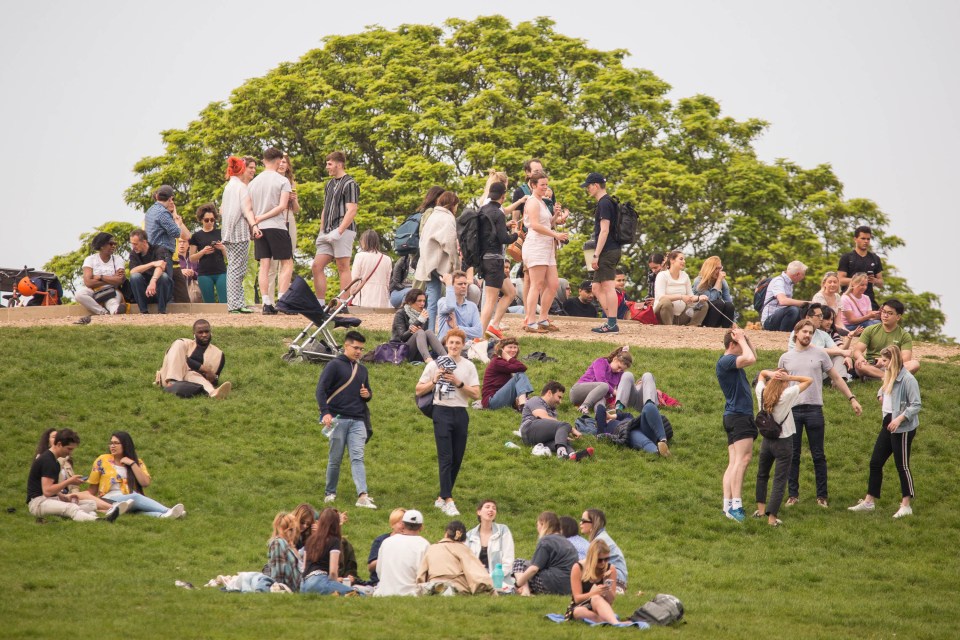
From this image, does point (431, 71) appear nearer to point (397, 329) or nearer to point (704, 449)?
point (397, 329)

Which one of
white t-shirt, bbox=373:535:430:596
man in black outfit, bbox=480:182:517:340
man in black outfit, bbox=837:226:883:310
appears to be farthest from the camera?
man in black outfit, bbox=837:226:883:310

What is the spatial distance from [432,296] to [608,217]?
3.04m

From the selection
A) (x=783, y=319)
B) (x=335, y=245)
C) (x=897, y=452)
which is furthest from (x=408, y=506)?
(x=783, y=319)

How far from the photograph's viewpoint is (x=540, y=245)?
20.5 meters

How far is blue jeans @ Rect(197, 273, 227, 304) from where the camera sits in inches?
925

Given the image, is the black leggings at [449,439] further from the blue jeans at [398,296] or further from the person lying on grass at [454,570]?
the blue jeans at [398,296]

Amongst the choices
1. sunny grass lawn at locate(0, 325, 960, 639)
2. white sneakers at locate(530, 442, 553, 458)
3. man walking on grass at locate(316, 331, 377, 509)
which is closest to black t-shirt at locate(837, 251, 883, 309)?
sunny grass lawn at locate(0, 325, 960, 639)

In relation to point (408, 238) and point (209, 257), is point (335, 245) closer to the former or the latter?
point (408, 238)

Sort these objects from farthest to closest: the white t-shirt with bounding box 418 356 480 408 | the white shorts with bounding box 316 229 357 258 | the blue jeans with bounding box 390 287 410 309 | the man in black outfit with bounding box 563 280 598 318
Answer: the man in black outfit with bounding box 563 280 598 318
the blue jeans with bounding box 390 287 410 309
the white shorts with bounding box 316 229 357 258
the white t-shirt with bounding box 418 356 480 408

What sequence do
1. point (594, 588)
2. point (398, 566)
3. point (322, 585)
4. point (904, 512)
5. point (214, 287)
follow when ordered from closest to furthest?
point (594, 588)
point (322, 585)
point (398, 566)
point (904, 512)
point (214, 287)

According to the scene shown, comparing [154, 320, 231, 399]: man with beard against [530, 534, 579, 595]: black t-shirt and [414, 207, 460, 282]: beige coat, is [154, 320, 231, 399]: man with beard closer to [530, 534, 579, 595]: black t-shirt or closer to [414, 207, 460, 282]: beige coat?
[414, 207, 460, 282]: beige coat

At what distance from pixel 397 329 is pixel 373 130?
742 inches

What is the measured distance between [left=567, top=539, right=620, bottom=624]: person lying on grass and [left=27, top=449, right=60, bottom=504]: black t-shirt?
570cm

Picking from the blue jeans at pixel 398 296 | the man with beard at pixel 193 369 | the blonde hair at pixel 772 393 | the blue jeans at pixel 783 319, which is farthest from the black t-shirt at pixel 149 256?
the blonde hair at pixel 772 393
